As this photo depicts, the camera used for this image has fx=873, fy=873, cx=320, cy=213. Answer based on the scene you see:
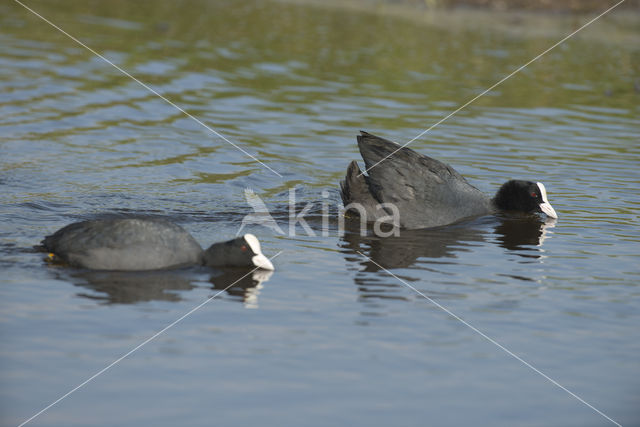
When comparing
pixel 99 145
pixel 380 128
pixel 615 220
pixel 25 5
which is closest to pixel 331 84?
pixel 380 128

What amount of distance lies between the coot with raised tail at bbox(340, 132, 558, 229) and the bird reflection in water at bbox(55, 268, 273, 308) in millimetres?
2315

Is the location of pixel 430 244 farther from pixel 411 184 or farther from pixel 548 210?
pixel 548 210

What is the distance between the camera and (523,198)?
1094 cm

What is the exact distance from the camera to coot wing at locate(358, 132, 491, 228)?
10.1 m

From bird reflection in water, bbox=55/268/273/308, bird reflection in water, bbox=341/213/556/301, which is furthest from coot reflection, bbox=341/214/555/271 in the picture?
bird reflection in water, bbox=55/268/273/308

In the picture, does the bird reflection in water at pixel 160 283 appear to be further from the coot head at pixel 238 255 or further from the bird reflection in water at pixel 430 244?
the bird reflection in water at pixel 430 244

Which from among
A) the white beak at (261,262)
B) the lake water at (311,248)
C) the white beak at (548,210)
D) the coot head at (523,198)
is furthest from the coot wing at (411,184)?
the white beak at (261,262)

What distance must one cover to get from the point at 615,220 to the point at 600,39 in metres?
16.8

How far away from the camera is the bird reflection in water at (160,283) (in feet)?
24.3

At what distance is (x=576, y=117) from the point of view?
1686 cm

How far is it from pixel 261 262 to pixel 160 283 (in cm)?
99

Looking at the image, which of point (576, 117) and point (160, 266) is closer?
point (160, 266)

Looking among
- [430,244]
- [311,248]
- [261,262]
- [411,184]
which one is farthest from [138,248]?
[411,184]

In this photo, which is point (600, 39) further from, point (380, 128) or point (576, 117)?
point (380, 128)
